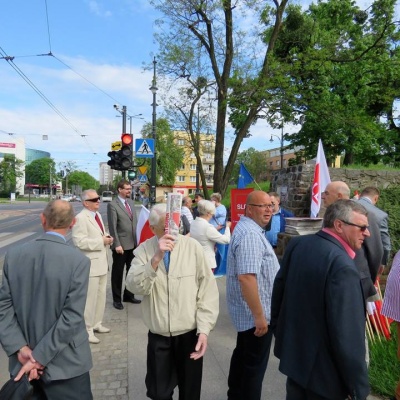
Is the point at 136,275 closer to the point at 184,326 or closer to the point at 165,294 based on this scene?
the point at 165,294

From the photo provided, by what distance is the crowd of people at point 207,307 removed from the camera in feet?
6.66

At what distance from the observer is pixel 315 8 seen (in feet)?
69.2

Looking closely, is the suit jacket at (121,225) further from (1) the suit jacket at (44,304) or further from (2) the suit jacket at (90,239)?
(1) the suit jacket at (44,304)

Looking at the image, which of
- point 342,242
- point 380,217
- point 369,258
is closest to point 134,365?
point 369,258

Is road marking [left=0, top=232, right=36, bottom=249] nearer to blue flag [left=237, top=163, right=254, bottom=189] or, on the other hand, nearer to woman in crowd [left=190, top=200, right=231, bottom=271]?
blue flag [left=237, top=163, right=254, bottom=189]

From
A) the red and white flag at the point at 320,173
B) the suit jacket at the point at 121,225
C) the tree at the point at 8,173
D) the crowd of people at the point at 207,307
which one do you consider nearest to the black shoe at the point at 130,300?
the suit jacket at the point at 121,225

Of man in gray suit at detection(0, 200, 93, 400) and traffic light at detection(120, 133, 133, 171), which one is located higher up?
traffic light at detection(120, 133, 133, 171)

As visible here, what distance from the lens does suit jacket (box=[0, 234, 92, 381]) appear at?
2.19 metres

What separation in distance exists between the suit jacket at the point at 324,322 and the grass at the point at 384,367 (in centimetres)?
170

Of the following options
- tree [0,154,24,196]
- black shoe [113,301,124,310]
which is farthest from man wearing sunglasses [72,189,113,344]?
tree [0,154,24,196]

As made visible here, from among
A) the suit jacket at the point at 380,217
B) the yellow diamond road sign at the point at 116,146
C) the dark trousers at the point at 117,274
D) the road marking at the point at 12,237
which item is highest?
the yellow diamond road sign at the point at 116,146

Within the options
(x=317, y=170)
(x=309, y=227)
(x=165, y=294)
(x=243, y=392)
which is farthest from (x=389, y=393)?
(x=317, y=170)

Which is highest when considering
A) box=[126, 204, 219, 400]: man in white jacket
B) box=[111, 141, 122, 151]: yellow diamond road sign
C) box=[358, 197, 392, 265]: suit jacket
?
box=[111, 141, 122, 151]: yellow diamond road sign

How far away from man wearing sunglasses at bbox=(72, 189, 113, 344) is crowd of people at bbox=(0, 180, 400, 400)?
6.52ft
